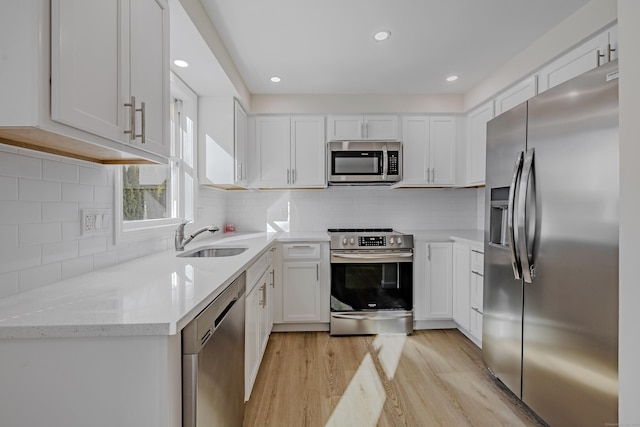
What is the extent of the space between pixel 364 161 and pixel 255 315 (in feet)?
5.91

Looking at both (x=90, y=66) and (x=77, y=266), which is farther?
(x=77, y=266)

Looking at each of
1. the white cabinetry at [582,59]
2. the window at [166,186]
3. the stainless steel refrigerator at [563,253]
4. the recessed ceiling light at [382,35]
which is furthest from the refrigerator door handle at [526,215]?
the window at [166,186]

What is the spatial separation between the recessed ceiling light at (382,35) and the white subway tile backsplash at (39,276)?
7.13 feet

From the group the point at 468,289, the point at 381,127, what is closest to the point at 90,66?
the point at 381,127

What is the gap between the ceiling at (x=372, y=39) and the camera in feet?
5.74

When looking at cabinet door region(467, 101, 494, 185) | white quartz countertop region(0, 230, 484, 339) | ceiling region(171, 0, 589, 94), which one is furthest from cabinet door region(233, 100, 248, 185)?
cabinet door region(467, 101, 494, 185)

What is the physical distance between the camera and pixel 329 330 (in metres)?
2.86

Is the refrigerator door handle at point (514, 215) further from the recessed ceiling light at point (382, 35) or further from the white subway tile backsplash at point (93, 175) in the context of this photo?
the white subway tile backsplash at point (93, 175)

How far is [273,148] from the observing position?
121 inches

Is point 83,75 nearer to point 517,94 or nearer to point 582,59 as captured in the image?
point 582,59

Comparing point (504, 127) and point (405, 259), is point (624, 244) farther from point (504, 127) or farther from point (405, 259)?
point (405, 259)

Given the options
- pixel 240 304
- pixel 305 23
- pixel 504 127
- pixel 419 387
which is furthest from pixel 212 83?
pixel 419 387

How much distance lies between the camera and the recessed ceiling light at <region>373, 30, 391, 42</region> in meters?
1.99

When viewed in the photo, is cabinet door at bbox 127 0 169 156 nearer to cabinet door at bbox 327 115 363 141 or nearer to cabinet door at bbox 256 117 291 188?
cabinet door at bbox 256 117 291 188
